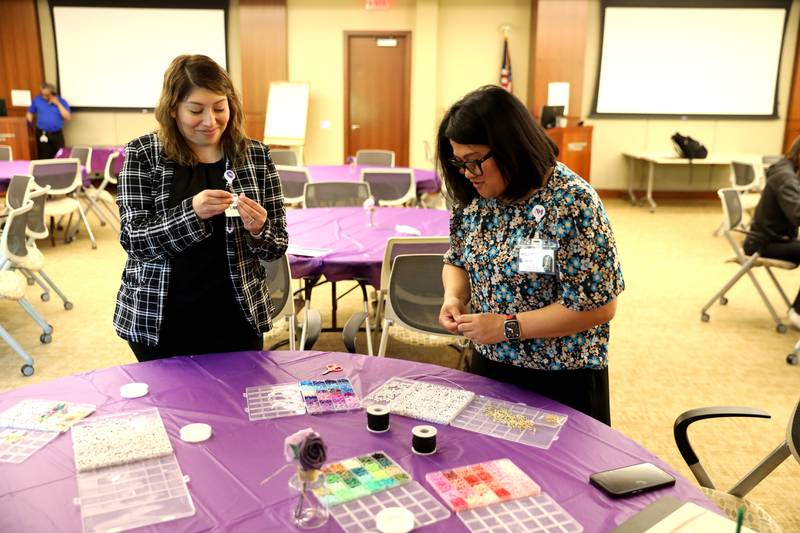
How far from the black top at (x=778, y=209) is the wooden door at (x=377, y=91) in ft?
22.5

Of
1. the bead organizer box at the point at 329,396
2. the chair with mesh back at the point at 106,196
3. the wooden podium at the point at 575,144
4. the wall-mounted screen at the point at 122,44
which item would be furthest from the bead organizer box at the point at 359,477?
the wall-mounted screen at the point at 122,44

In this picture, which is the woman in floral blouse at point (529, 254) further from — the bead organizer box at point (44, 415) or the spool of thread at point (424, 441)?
the bead organizer box at point (44, 415)

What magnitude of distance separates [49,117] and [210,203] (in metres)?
9.75

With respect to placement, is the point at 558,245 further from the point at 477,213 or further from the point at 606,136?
the point at 606,136

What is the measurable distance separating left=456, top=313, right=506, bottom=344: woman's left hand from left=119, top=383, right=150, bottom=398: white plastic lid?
0.85m

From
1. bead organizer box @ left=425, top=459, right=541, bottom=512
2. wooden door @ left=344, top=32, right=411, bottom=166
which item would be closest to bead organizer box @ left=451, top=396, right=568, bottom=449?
bead organizer box @ left=425, top=459, right=541, bottom=512

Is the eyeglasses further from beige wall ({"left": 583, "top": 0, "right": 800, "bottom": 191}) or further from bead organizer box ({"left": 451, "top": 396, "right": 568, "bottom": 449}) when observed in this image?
beige wall ({"left": 583, "top": 0, "right": 800, "bottom": 191})

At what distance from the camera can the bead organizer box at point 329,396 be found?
166 cm

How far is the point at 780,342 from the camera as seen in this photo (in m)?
4.38

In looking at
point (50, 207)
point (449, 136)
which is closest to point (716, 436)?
point (449, 136)

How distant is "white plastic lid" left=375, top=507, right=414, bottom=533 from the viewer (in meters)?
1.17

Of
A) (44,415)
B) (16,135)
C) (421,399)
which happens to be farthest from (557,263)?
(16,135)

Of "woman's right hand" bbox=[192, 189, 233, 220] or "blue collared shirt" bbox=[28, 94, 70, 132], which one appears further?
"blue collared shirt" bbox=[28, 94, 70, 132]

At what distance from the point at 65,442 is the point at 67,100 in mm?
10607
